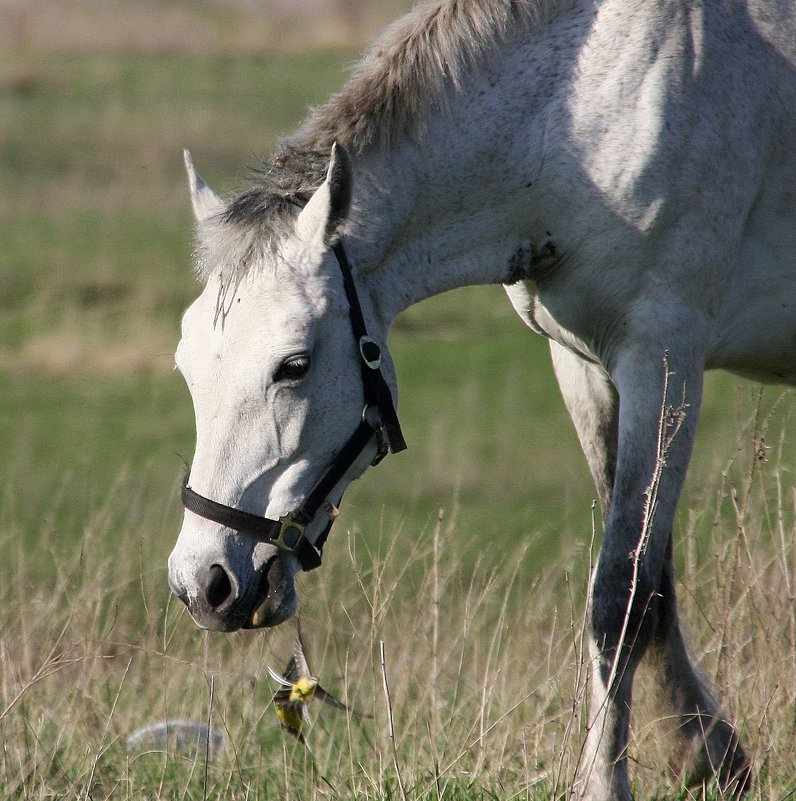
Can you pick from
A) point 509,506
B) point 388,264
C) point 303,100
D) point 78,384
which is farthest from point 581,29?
point 303,100

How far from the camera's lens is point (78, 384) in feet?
47.7

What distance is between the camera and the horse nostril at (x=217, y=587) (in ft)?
10.7

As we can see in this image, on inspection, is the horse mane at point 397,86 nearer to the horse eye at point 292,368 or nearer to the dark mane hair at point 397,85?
the dark mane hair at point 397,85

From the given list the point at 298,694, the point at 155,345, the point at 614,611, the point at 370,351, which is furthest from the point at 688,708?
the point at 155,345

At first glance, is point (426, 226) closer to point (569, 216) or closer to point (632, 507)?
point (569, 216)

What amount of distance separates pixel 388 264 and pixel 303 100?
2201 centimetres

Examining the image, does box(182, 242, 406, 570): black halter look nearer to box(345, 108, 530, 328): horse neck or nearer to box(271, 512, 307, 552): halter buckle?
box(271, 512, 307, 552): halter buckle

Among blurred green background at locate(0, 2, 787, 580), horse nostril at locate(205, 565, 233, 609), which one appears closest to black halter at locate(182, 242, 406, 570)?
horse nostril at locate(205, 565, 233, 609)

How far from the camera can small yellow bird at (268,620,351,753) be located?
342 centimetres

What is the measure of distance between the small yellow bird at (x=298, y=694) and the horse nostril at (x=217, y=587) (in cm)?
23

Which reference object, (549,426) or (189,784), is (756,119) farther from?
(549,426)

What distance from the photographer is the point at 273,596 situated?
3377 mm

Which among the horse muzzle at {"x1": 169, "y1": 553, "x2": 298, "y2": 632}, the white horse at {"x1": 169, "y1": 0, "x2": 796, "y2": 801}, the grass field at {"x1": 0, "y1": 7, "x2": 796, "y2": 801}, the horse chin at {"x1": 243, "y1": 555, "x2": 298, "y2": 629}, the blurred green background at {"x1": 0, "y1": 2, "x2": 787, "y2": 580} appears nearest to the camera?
the horse muzzle at {"x1": 169, "y1": 553, "x2": 298, "y2": 632}

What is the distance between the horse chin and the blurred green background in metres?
1.11
